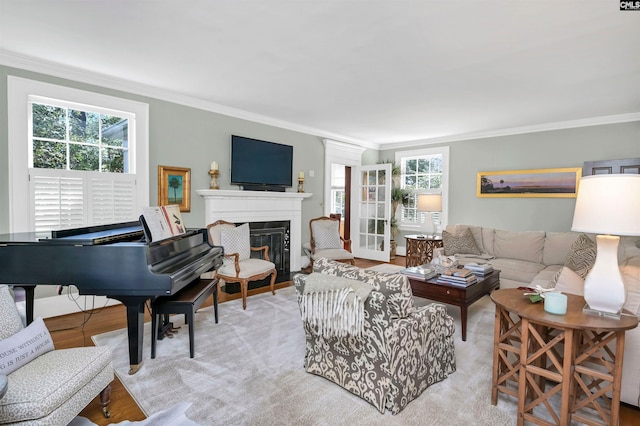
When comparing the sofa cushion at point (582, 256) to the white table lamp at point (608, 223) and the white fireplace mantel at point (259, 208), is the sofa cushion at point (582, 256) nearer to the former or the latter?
the white table lamp at point (608, 223)

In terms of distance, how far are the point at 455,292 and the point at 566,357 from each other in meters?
1.41

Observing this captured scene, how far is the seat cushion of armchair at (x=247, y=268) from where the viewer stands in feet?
12.2

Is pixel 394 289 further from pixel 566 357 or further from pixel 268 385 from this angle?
pixel 268 385

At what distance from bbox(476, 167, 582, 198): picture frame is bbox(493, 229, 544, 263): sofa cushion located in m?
1.09

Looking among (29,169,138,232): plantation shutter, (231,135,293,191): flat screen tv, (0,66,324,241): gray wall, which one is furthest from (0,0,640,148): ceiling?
(29,169,138,232): plantation shutter

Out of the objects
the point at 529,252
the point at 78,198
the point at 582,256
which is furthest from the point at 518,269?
the point at 78,198

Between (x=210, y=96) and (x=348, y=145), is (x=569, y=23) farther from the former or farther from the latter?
(x=348, y=145)

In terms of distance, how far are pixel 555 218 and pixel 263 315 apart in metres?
4.80

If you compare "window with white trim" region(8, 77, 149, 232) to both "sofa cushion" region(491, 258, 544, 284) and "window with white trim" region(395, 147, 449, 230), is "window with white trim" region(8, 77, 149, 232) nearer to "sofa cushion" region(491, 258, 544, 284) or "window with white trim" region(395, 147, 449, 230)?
"sofa cushion" region(491, 258, 544, 284)

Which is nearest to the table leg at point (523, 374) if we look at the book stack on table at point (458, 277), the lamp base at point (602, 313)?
the lamp base at point (602, 313)

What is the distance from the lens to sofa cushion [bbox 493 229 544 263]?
4.46m

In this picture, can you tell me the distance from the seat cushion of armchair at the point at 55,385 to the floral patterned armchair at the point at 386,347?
1.19 metres

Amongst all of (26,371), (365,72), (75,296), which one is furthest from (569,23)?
(75,296)

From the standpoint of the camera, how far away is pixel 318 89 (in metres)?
3.78
